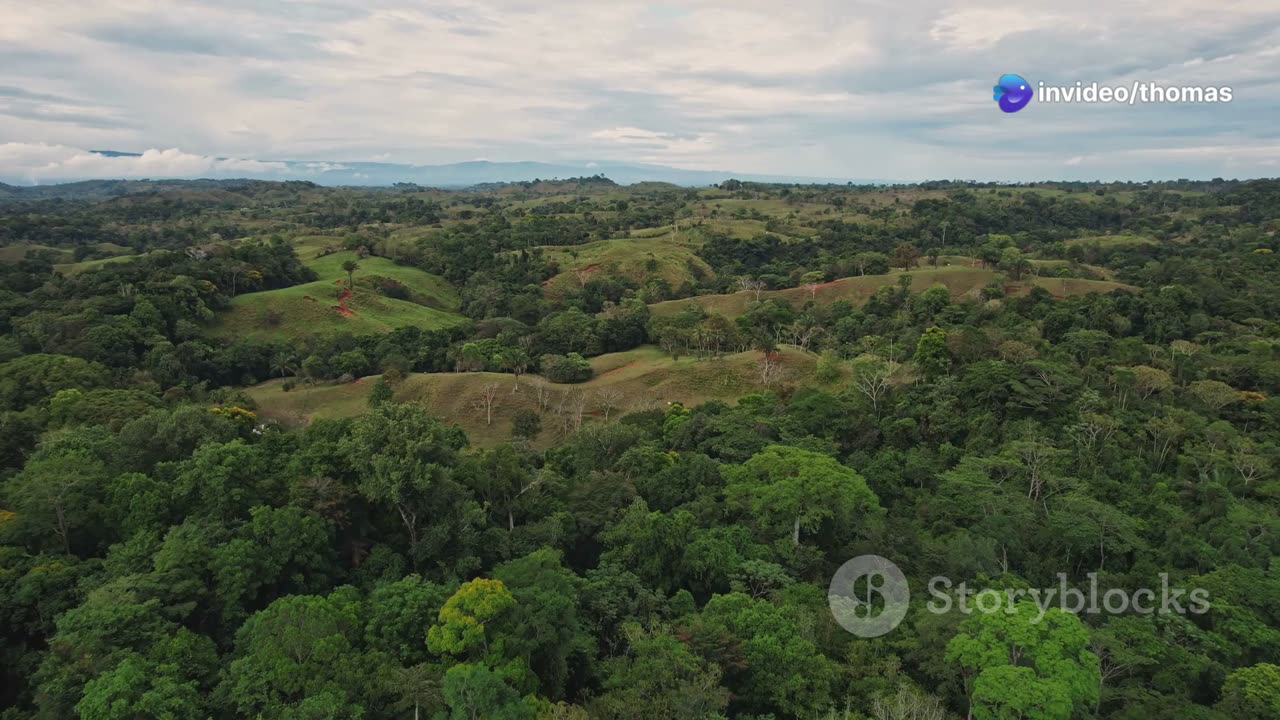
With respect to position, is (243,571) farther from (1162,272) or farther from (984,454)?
(1162,272)

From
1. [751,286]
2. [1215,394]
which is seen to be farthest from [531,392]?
[1215,394]

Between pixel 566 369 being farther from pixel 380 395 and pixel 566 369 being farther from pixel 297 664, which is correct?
pixel 297 664

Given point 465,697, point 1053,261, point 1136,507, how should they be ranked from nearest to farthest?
point 465,697 → point 1136,507 → point 1053,261

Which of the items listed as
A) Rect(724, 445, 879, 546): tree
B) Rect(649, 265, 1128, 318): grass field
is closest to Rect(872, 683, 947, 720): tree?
Rect(724, 445, 879, 546): tree

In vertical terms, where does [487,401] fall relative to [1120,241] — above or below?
below

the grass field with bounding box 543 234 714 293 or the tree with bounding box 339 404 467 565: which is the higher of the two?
the grass field with bounding box 543 234 714 293

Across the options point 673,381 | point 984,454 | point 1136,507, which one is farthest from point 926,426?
point 673,381

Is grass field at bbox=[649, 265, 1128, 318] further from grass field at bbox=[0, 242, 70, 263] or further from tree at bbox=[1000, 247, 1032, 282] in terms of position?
grass field at bbox=[0, 242, 70, 263]
